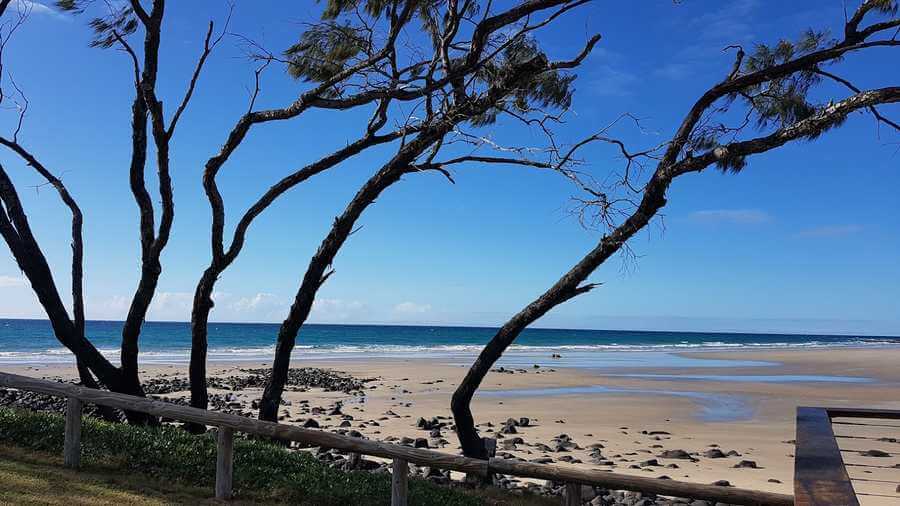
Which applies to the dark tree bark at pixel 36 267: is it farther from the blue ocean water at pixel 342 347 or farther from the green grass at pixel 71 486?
the blue ocean water at pixel 342 347

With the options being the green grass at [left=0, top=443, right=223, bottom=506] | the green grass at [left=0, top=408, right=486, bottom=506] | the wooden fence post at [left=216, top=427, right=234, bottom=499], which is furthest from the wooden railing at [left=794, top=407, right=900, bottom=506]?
the green grass at [left=0, top=443, right=223, bottom=506]

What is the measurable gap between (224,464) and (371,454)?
1343mm

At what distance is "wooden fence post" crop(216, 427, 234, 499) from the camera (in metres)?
6.34

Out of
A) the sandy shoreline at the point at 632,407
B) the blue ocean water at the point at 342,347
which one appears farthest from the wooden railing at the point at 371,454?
the blue ocean water at the point at 342,347

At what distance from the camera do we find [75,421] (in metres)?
6.70

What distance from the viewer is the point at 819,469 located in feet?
8.82

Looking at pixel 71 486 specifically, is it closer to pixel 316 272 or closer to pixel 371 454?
pixel 371 454

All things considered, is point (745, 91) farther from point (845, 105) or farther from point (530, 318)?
point (530, 318)

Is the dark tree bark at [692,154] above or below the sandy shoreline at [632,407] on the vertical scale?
above

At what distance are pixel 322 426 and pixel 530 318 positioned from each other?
8444 mm

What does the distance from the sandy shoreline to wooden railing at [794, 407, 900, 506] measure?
20.8 ft

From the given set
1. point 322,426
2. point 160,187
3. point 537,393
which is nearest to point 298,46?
point 160,187

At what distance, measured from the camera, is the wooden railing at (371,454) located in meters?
5.72

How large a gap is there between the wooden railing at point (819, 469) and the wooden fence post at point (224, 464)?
468cm
